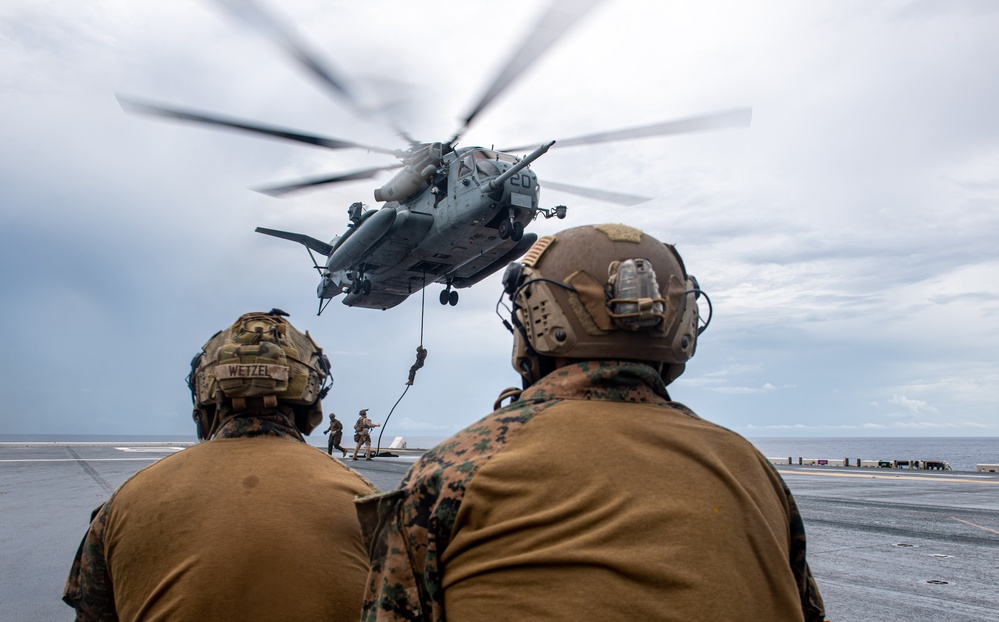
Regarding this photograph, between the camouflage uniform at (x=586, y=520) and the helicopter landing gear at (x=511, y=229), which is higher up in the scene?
the helicopter landing gear at (x=511, y=229)

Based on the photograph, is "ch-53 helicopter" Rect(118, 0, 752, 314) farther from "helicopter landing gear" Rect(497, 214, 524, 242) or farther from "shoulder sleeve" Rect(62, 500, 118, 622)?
"shoulder sleeve" Rect(62, 500, 118, 622)

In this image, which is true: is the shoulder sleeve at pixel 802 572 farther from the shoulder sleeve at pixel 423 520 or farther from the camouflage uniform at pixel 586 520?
the shoulder sleeve at pixel 423 520

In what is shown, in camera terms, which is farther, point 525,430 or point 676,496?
point 525,430

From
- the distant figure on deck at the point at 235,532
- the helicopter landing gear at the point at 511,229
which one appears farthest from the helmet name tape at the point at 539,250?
the helicopter landing gear at the point at 511,229

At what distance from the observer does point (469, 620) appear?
1.56 metres

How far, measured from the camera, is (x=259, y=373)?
9.30 ft

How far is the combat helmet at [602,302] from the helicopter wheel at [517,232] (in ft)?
46.3

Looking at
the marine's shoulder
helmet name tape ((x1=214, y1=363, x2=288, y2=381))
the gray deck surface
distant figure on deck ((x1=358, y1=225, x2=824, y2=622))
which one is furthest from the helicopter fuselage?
the marine's shoulder

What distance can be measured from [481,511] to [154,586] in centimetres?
133

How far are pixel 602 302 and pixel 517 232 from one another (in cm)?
1453

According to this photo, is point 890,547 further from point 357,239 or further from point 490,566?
point 357,239

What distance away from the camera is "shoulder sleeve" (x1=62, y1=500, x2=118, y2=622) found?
98.0 inches

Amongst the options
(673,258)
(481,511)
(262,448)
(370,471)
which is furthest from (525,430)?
(370,471)

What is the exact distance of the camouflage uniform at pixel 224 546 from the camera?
2279mm
